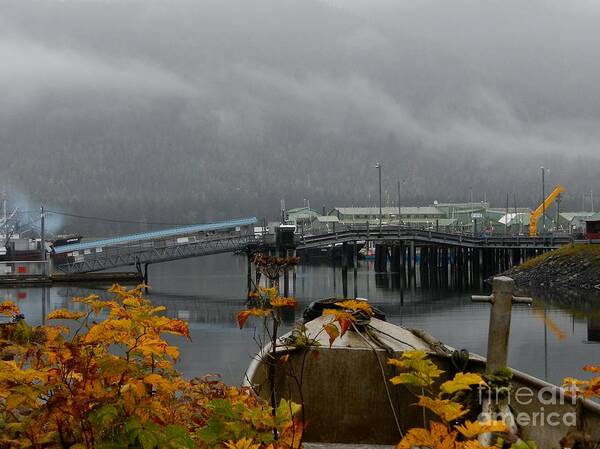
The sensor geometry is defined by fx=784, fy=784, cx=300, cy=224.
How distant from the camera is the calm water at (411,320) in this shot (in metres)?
29.2

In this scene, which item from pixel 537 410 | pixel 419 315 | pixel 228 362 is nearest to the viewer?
pixel 537 410

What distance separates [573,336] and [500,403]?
29427mm

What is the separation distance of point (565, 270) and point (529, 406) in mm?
59545

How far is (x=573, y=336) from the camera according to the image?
117 feet

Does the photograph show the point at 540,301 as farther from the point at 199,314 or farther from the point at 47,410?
the point at 47,410

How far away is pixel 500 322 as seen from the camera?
9078 mm

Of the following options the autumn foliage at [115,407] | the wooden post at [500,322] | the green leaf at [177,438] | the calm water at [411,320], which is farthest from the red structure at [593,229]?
the green leaf at [177,438]

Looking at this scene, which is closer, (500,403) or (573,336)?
(500,403)

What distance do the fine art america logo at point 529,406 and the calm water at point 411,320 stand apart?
10.8 m

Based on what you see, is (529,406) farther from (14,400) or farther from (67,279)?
(67,279)

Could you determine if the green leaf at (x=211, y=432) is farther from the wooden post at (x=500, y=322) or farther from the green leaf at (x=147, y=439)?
Answer: the wooden post at (x=500, y=322)

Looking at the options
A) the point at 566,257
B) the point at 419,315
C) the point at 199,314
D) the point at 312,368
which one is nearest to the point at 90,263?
the point at 199,314

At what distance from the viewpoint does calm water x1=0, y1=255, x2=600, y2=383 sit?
1150 inches

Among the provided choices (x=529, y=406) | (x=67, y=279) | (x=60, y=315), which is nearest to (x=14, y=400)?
(x=60, y=315)
